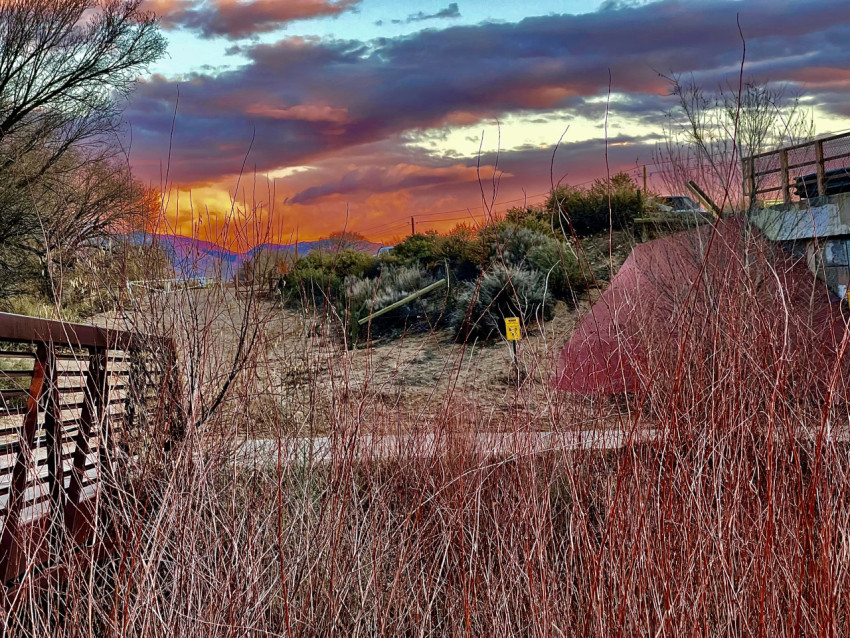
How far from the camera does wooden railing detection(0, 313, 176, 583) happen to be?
2.71 m

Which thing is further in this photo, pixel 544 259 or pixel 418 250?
pixel 418 250

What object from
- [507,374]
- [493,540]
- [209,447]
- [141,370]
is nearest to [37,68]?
[507,374]

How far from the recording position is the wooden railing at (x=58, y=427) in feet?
8.90

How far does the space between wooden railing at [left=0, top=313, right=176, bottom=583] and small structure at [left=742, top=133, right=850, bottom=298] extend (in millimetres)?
8489

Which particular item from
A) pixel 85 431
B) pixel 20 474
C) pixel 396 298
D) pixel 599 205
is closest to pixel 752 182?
pixel 396 298

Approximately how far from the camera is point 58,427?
3.11 metres

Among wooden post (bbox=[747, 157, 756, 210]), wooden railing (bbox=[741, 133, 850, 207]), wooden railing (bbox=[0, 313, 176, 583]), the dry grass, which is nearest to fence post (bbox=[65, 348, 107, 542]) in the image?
wooden railing (bbox=[0, 313, 176, 583])

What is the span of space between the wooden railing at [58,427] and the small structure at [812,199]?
8489mm

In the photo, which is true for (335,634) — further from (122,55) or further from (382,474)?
(122,55)

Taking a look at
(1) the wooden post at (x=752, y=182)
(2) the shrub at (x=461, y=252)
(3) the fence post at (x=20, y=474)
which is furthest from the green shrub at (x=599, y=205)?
(3) the fence post at (x=20, y=474)

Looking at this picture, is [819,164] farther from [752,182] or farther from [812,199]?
[752,182]

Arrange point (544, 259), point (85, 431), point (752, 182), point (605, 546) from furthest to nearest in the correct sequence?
point (544, 259) < point (752, 182) < point (85, 431) < point (605, 546)

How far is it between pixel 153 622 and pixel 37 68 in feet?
47.9

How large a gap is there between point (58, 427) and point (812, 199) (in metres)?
14.0
